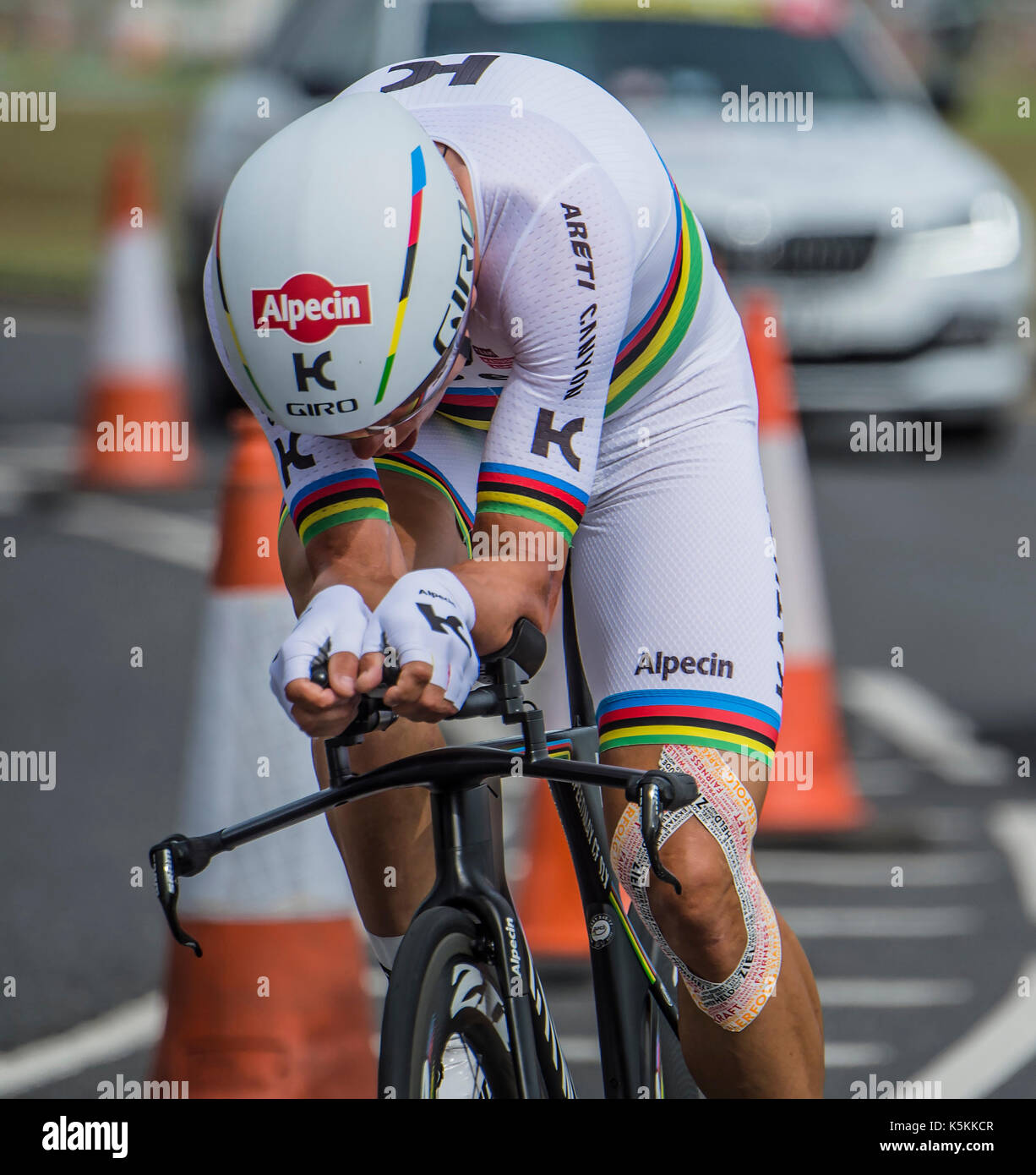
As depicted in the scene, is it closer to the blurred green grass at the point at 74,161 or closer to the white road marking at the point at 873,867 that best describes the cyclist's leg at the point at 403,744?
the white road marking at the point at 873,867

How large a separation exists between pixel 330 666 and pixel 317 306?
1.45 ft

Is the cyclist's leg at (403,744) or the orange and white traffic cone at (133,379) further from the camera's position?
the orange and white traffic cone at (133,379)

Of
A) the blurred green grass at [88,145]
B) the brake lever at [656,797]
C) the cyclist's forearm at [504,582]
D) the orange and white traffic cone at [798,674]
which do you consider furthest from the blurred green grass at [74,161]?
the brake lever at [656,797]

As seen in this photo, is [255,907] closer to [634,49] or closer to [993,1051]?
[993,1051]

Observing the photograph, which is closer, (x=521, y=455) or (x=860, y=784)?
(x=521, y=455)

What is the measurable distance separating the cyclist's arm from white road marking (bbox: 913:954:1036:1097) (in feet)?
6.35

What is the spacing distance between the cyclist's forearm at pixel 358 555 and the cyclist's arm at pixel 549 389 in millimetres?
180

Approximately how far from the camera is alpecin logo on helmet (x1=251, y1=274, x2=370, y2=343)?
257 centimetres

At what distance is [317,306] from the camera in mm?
2570

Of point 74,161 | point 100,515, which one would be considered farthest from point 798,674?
point 74,161

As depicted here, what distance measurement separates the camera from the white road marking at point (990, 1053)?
4.32 meters

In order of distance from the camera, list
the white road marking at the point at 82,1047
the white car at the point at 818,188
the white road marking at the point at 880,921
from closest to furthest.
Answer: the white road marking at the point at 82,1047, the white road marking at the point at 880,921, the white car at the point at 818,188
